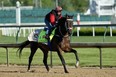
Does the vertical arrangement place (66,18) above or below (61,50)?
above

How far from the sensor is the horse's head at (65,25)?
1228 cm

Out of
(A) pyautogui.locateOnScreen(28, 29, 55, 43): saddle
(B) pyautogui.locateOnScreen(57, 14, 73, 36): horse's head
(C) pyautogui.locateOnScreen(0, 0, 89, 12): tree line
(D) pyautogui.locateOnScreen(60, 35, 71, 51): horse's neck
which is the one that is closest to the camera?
(B) pyautogui.locateOnScreen(57, 14, 73, 36): horse's head

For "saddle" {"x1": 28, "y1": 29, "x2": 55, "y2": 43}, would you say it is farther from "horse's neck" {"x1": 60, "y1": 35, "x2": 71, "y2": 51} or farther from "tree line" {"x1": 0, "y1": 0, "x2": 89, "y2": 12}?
"tree line" {"x1": 0, "y1": 0, "x2": 89, "y2": 12}

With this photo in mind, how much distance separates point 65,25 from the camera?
40.8ft

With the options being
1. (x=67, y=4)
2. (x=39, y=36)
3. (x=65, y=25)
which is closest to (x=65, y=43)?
(x=65, y=25)

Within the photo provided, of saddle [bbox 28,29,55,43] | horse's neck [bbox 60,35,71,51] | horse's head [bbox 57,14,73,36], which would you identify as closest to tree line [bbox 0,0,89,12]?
saddle [bbox 28,29,55,43]

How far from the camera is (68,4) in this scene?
5276 inches

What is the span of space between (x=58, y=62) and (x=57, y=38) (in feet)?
13.4

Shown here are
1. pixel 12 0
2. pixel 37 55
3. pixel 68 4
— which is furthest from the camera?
pixel 12 0

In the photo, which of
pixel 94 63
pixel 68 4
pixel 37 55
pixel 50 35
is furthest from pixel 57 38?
pixel 68 4

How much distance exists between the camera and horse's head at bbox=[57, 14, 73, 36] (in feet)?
40.3

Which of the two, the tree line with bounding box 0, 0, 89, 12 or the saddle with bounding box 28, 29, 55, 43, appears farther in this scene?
the tree line with bounding box 0, 0, 89, 12

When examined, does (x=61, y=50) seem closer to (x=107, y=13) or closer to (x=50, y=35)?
(x=50, y=35)

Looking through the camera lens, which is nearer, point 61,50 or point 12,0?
point 61,50
